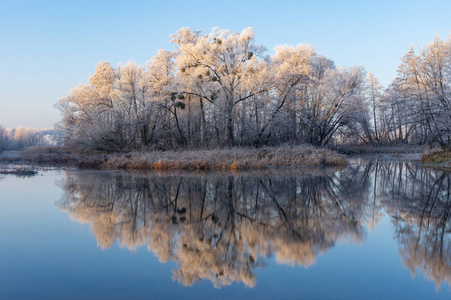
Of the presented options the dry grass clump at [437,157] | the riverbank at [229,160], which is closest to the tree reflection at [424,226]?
the riverbank at [229,160]

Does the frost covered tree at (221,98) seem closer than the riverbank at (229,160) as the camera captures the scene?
No

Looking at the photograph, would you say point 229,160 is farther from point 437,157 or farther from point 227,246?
point 227,246

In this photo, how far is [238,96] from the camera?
29.6 metres

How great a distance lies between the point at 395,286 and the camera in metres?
4.49

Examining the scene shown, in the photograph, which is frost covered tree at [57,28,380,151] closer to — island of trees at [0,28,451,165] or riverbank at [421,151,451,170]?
island of trees at [0,28,451,165]

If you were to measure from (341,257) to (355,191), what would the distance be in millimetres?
7195

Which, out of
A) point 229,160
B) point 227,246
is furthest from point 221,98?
point 227,246

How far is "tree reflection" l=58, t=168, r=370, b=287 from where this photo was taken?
5457mm

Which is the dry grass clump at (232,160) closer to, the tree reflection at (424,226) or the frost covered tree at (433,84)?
the frost covered tree at (433,84)

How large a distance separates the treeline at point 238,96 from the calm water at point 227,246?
17.7 metres

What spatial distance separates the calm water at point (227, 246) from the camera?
447 centimetres

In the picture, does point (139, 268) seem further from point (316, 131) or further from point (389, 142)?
point (389, 142)

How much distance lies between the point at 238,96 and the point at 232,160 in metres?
9.33

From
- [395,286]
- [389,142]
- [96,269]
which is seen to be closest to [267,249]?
[395,286]
